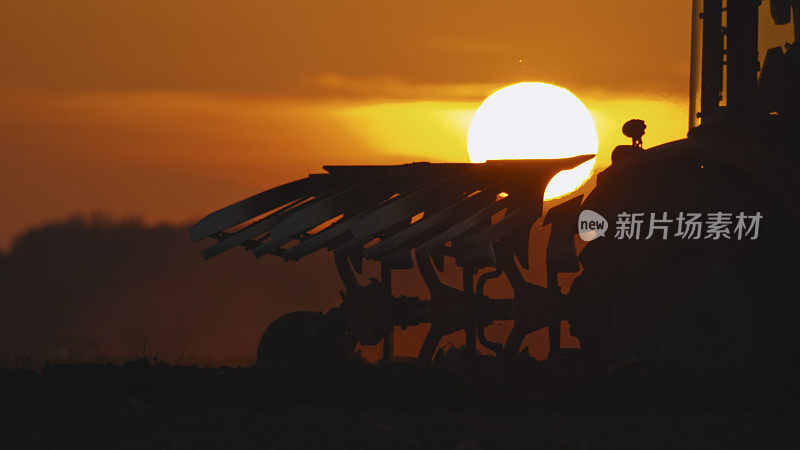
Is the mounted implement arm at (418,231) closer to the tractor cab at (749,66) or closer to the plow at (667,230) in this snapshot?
the plow at (667,230)

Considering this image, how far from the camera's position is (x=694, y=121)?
737 cm

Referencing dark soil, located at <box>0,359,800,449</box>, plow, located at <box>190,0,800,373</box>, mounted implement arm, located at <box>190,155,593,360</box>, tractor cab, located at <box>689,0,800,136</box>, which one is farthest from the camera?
mounted implement arm, located at <box>190,155,593,360</box>

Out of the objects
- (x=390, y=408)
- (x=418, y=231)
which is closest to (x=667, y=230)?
(x=390, y=408)

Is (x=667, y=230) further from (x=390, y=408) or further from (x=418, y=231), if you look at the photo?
(x=418, y=231)

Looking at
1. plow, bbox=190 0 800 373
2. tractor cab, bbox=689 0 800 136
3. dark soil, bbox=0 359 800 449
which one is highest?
tractor cab, bbox=689 0 800 136

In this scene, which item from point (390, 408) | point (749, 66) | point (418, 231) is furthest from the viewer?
point (418, 231)

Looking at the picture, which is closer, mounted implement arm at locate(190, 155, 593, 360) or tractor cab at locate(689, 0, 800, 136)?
tractor cab at locate(689, 0, 800, 136)

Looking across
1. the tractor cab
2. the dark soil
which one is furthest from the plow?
the dark soil

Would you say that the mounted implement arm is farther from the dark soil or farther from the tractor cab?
the tractor cab

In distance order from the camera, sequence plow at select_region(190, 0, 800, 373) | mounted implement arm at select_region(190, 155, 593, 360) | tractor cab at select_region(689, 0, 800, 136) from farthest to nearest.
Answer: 1. mounted implement arm at select_region(190, 155, 593, 360)
2. tractor cab at select_region(689, 0, 800, 136)
3. plow at select_region(190, 0, 800, 373)

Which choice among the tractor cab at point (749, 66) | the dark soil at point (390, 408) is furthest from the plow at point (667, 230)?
the dark soil at point (390, 408)

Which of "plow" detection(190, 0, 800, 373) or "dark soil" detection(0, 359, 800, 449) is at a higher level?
"plow" detection(190, 0, 800, 373)

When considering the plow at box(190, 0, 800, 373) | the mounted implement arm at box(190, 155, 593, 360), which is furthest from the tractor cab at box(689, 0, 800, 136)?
the mounted implement arm at box(190, 155, 593, 360)

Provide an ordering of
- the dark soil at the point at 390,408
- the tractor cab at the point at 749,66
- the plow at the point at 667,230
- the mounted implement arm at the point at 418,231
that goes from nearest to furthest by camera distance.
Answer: the dark soil at the point at 390,408 → the plow at the point at 667,230 → the tractor cab at the point at 749,66 → the mounted implement arm at the point at 418,231
